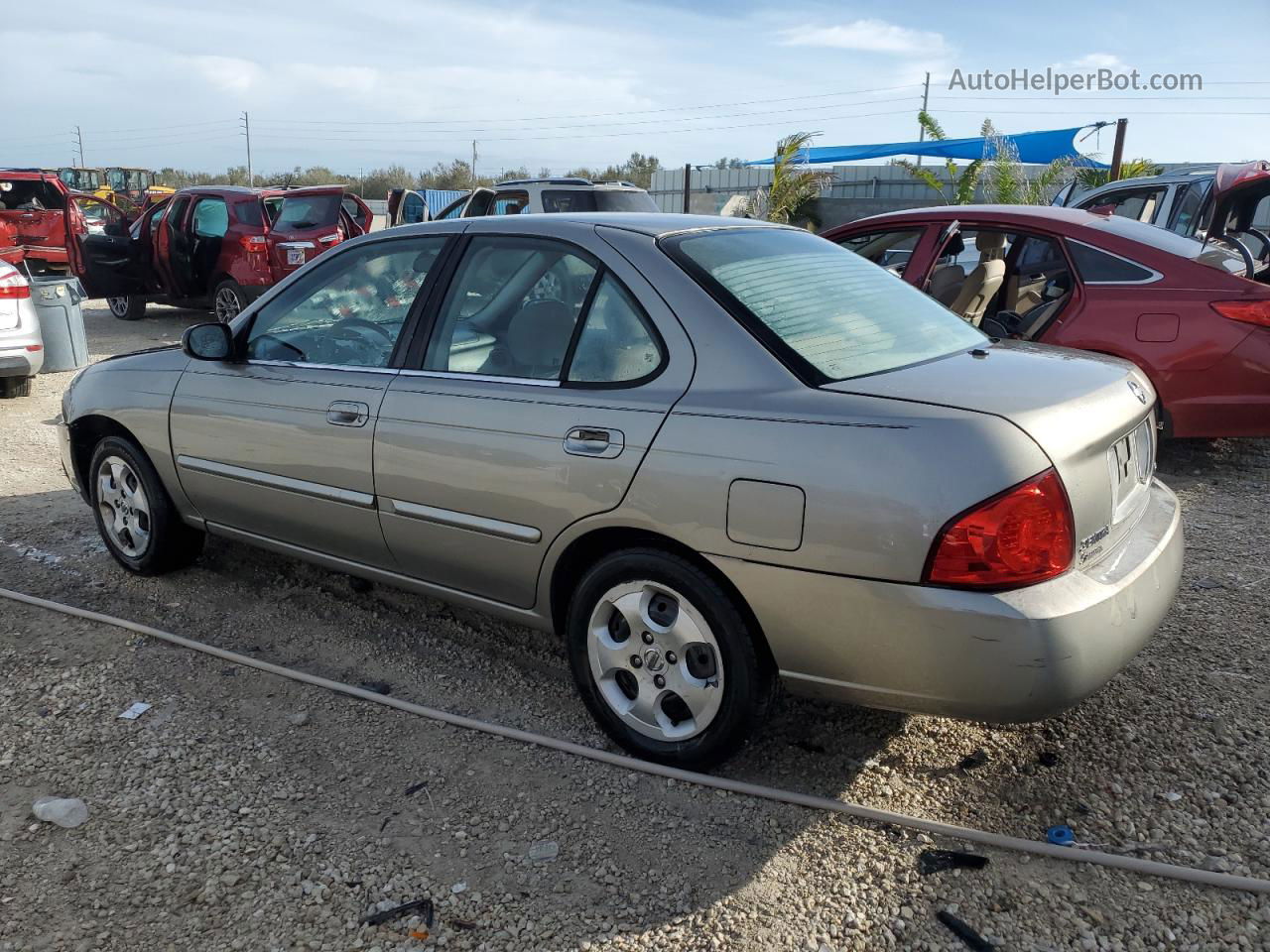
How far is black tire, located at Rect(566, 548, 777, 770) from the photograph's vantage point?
9.02 ft

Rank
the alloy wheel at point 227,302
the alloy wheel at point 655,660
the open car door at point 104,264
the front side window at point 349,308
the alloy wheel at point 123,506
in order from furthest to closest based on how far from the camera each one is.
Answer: the open car door at point 104,264
the alloy wheel at point 227,302
the alloy wheel at point 123,506
the front side window at point 349,308
the alloy wheel at point 655,660

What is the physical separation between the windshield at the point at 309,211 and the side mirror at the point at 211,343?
892 cm

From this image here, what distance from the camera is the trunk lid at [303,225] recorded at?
12.0 meters

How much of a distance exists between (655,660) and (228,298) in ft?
36.4

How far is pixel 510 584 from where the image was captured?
327 centimetres

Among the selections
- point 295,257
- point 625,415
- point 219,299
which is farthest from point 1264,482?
point 219,299

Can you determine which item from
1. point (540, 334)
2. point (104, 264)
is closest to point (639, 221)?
point (540, 334)

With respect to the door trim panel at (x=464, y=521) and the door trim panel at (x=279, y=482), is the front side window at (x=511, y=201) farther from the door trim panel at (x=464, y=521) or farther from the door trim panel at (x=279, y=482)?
the door trim panel at (x=464, y=521)

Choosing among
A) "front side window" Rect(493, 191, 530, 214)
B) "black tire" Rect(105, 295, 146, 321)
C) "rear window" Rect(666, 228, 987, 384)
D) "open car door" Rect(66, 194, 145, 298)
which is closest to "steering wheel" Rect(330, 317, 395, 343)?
"rear window" Rect(666, 228, 987, 384)

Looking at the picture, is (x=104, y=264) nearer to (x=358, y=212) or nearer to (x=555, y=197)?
(x=358, y=212)

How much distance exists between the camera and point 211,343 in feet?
13.1

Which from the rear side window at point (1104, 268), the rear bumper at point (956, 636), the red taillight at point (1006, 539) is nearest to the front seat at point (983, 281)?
the rear side window at point (1104, 268)

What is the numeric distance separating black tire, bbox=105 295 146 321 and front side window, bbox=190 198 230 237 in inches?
76.1

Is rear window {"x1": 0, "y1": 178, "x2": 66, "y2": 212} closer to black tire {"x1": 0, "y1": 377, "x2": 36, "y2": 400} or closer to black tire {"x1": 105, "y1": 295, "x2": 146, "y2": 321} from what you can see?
black tire {"x1": 105, "y1": 295, "x2": 146, "y2": 321}
